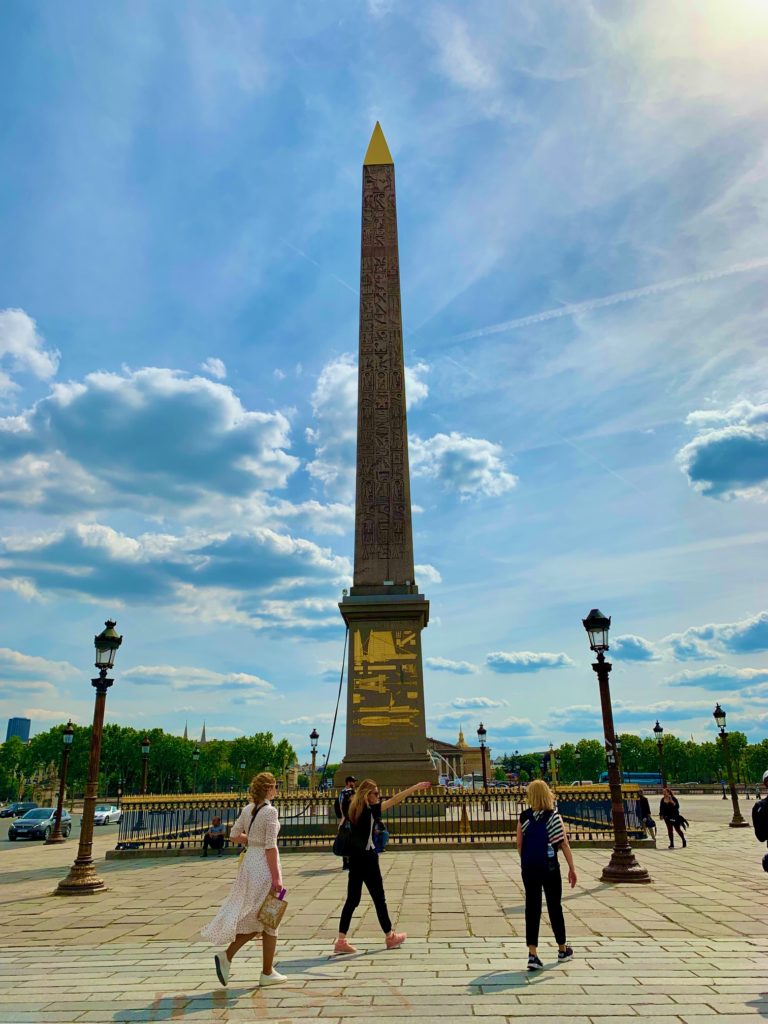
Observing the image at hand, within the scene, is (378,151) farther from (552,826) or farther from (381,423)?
(552,826)

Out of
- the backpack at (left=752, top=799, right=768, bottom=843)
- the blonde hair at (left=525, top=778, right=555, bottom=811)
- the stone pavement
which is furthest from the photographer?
the blonde hair at (left=525, top=778, right=555, bottom=811)

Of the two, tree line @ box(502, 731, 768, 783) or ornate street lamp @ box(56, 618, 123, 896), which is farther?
tree line @ box(502, 731, 768, 783)

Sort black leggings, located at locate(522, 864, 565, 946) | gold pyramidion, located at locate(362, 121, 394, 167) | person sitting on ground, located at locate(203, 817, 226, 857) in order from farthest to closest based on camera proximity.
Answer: gold pyramidion, located at locate(362, 121, 394, 167), person sitting on ground, located at locate(203, 817, 226, 857), black leggings, located at locate(522, 864, 565, 946)

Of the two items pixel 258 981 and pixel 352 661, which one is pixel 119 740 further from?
pixel 258 981

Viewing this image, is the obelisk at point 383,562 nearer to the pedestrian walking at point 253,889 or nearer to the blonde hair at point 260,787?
the pedestrian walking at point 253,889

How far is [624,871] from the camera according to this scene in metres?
11.5

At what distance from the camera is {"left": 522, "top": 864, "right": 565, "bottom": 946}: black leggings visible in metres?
6.33

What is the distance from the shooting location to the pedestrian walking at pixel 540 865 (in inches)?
250

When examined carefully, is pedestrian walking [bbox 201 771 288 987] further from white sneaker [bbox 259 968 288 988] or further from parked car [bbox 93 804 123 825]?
parked car [bbox 93 804 123 825]

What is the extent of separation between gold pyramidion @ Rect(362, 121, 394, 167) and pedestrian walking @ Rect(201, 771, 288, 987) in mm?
25451

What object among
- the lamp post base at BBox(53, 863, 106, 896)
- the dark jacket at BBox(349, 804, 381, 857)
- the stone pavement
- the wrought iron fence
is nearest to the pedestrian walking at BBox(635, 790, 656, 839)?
the wrought iron fence

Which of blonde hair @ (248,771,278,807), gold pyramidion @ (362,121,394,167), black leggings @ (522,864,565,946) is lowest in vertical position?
black leggings @ (522,864,565,946)

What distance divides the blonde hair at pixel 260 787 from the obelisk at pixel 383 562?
45.1 ft

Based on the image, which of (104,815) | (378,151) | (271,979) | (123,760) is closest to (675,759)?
(123,760)
